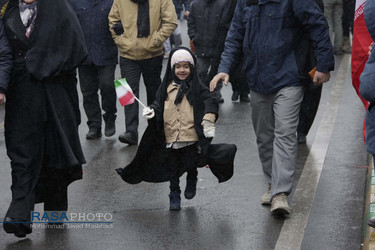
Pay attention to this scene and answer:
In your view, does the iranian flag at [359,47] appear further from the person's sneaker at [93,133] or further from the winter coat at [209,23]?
the winter coat at [209,23]

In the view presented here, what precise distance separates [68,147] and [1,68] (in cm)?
77

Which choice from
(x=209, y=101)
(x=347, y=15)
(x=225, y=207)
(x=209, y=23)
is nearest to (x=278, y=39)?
(x=209, y=101)

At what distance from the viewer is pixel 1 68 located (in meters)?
5.97

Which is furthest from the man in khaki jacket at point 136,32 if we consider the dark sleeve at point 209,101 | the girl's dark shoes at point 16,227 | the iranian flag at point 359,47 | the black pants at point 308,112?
the iranian flag at point 359,47

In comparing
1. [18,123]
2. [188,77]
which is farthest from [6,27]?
[188,77]

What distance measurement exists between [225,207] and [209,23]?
4344mm

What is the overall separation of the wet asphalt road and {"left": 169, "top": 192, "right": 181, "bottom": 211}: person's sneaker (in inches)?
2.0

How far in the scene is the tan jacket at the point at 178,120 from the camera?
6.81 m

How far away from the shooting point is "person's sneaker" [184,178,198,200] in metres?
6.96

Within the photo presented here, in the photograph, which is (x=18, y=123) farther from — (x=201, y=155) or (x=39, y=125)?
(x=201, y=155)

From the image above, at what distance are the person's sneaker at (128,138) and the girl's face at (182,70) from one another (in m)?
2.59

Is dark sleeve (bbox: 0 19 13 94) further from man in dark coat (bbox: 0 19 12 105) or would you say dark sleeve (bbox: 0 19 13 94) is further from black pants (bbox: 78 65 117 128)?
black pants (bbox: 78 65 117 128)

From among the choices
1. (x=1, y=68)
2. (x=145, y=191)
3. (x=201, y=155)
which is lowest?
(x=145, y=191)

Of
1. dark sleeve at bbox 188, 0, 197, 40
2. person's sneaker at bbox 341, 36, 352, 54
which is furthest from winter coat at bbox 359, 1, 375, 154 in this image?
person's sneaker at bbox 341, 36, 352, 54
